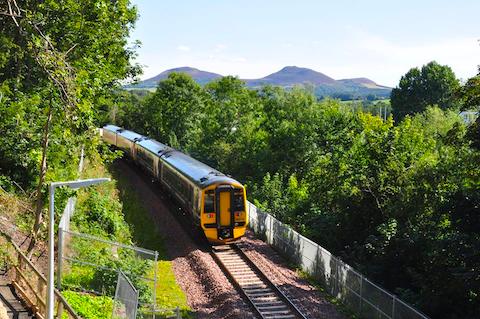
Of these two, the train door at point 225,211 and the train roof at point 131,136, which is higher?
the train roof at point 131,136

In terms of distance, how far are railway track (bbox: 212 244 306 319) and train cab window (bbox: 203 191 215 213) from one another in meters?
1.74

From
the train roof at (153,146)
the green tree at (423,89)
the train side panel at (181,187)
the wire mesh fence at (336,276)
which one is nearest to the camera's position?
the wire mesh fence at (336,276)

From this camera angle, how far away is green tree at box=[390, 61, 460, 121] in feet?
279

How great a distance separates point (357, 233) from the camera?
82.0 feet

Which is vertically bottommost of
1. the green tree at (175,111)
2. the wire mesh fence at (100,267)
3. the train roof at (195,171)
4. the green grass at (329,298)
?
the green grass at (329,298)

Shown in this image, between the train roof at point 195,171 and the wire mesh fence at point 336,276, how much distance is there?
3182 mm

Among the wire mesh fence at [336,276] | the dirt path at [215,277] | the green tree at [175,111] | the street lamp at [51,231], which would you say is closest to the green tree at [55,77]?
the street lamp at [51,231]

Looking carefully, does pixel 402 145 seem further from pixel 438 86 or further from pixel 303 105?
pixel 438 86

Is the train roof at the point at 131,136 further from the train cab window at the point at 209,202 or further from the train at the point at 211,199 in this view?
the train cab window at the point at 209,202

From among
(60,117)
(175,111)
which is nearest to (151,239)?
(60,117)

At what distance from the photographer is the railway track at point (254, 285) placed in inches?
651

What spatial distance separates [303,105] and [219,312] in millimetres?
27540

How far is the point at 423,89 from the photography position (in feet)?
283

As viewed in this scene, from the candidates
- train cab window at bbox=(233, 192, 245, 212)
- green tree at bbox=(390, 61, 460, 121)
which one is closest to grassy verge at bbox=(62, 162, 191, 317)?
train cab window at bbox=(233, 192, 245, 212)
